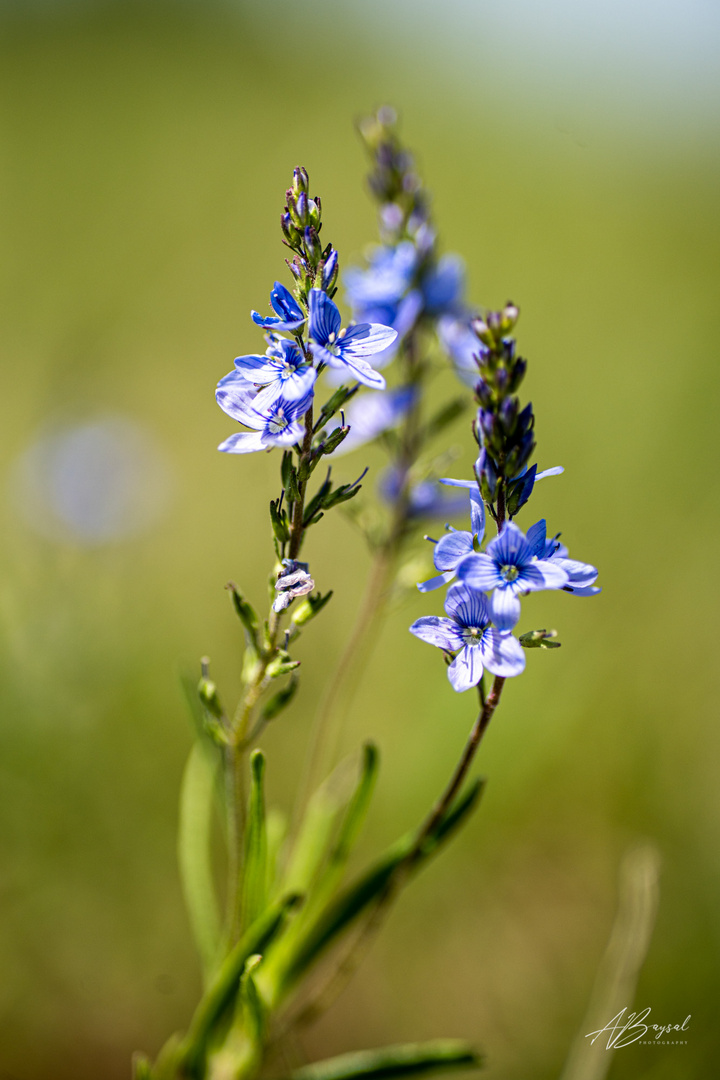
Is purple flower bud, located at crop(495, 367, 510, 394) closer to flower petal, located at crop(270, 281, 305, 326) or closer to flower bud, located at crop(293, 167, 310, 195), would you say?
flower petal, located at crop(270, 281, 305, 326)

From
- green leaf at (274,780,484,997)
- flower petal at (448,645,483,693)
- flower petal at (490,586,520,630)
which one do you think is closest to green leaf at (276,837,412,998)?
green leaf at (274,780,484,997)

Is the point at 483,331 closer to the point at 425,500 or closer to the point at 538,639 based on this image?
the point at 538,639

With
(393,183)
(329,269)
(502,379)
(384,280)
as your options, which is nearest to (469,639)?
(502,379)

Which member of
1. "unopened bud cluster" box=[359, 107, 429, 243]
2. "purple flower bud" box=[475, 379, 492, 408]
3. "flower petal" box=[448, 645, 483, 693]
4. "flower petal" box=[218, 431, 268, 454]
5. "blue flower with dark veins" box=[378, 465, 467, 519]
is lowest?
"flower petal" box=[448, 645, 483, 693]

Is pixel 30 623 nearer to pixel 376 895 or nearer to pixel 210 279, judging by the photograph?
pixel 376 895

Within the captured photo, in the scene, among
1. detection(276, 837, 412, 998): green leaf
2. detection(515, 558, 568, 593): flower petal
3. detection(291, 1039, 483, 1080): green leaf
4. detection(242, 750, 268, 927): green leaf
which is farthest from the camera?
detection(276, 837, 412, 998): green leaf

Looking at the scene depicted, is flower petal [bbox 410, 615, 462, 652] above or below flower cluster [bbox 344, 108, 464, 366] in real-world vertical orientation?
below

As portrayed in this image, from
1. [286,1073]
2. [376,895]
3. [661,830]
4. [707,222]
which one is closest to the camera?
[376,895]

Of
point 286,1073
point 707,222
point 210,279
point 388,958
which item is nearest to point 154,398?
point 210,279
